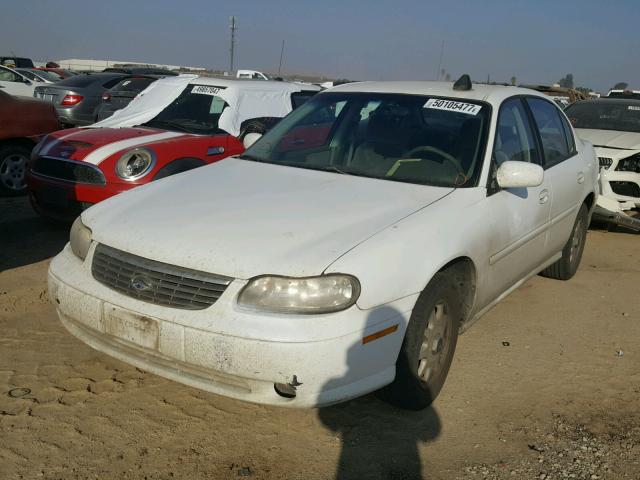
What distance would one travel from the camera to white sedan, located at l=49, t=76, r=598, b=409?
265 centimetres

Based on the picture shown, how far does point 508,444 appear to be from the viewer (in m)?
3.06

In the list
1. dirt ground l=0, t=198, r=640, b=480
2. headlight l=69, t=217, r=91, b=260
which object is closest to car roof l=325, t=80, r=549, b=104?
dirt ground l=0, t=198, r=640, b=480

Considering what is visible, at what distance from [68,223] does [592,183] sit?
472 cm

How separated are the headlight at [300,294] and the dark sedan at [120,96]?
932cm

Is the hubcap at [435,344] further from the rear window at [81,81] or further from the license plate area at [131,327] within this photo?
the rear window at [81,81]

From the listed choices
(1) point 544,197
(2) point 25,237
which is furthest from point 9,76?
(1) point 544,197

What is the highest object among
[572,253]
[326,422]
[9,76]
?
[572,253]

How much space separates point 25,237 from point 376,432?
435cm

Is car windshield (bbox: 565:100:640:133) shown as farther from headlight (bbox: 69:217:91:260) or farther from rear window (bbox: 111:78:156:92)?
rear window (bbox: 111:78:156:92)

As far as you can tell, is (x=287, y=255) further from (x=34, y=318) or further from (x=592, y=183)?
(x=592, y=183)

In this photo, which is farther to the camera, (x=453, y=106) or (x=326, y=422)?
(x=453, y=106)

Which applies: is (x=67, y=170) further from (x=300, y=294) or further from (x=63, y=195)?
(x=300, y=294)

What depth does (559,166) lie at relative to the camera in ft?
15.4

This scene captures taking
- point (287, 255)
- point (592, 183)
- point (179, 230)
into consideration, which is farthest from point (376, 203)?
point (592, 183)
